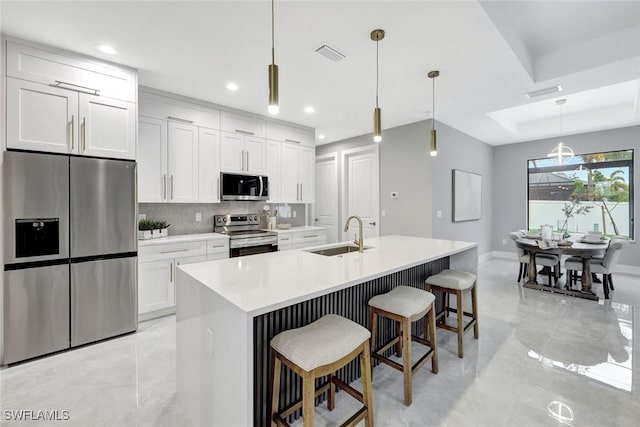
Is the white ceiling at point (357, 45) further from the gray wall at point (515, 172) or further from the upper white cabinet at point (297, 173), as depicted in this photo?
the gray wall at point (515, 172)

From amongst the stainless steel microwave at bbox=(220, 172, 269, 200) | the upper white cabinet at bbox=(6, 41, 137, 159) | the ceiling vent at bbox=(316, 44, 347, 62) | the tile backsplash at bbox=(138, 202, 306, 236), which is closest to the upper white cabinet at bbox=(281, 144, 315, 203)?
the stainless steel microwave at bbox=(220, 172, 269, 200)

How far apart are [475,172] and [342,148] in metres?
2.81

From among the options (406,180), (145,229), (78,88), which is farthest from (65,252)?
(406,180)

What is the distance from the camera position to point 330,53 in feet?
8.32

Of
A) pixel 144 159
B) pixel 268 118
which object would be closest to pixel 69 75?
pixel 144 159

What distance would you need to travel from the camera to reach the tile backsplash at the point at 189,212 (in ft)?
11.8

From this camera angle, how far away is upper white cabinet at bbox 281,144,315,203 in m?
4.63

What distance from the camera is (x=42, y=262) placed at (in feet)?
7.70

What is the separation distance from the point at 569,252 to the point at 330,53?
4224mm

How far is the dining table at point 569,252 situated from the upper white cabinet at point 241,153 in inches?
170

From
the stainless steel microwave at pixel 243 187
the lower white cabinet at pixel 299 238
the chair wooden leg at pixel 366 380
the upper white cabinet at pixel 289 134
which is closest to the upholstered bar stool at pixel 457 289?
the chair wooden leg at pixel 366 380

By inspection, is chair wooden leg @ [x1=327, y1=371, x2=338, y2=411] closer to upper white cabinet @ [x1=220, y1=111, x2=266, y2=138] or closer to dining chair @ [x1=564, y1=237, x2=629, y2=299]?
upper white cabinet @ [x1=220, y1=111, x2=266, y2=138]

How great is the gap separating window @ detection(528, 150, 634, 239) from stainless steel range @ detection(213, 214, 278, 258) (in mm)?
5608

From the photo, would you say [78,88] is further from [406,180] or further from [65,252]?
[406,180]
